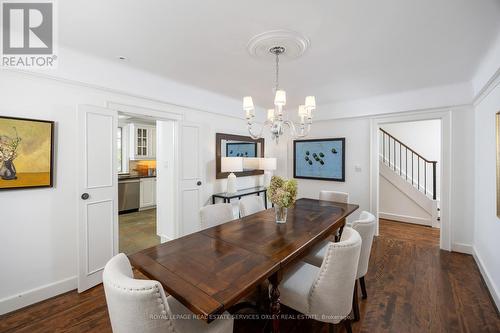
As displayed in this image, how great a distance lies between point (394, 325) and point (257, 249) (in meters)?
1.42

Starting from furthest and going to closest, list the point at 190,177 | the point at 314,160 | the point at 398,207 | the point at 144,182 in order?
the point at 144,182
the point at 398,207
the point at 314,160
the point at 190,177

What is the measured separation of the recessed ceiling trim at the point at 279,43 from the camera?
190 centimetres

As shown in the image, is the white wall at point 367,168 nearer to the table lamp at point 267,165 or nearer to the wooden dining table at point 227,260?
the table lamp at point 267,165

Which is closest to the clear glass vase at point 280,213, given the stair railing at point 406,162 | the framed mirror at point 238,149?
the framed mirror at point 238,149

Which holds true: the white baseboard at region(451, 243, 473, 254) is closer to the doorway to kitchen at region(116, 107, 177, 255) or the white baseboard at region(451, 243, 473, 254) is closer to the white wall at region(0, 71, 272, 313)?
the doorway to kitchen at region(116, 107, 177, 255)

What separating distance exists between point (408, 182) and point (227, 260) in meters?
5.03

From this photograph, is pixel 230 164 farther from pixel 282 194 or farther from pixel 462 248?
pixel 462 248

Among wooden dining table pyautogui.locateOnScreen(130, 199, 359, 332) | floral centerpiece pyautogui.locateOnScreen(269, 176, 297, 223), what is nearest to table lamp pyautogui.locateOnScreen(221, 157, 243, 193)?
wooden dining table pyautogui.locateOnScreen(130, 199, 359, 332)

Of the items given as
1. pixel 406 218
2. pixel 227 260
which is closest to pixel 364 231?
pixel 227 260

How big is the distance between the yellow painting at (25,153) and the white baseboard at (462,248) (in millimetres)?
5262

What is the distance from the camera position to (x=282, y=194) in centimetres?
204

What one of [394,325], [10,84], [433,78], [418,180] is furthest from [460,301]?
[10,84]

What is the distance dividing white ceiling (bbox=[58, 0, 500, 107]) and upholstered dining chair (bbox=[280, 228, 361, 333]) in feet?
5.46

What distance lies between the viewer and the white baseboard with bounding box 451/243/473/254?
3164mm
